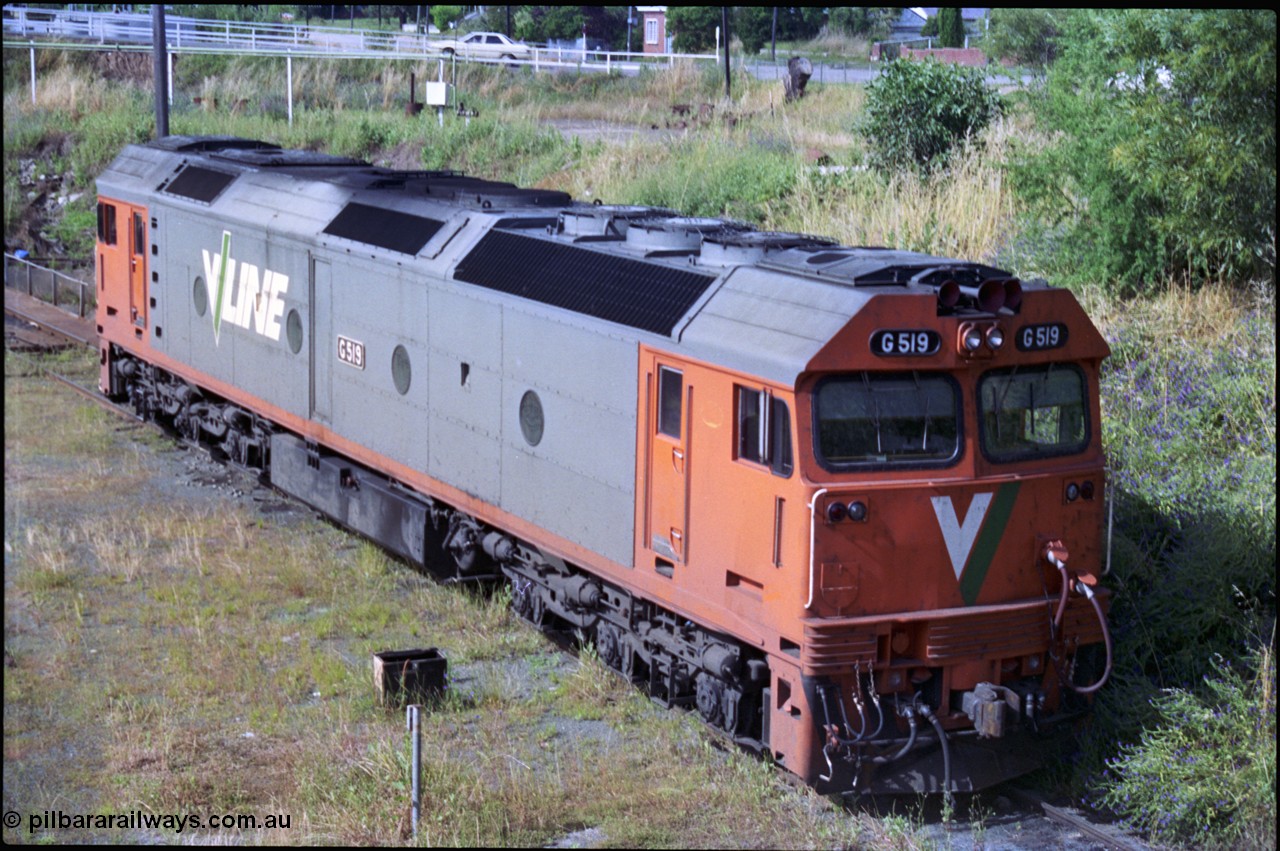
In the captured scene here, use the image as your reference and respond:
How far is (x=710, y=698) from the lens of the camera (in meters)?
9.71

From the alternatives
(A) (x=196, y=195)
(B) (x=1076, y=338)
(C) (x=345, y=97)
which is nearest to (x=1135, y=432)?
(B) (x=1076, y=338)

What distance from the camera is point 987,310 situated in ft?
29.6

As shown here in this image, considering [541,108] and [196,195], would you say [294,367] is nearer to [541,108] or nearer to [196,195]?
[196,195]

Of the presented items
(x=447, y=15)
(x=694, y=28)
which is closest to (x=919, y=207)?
(x=694, y=28)

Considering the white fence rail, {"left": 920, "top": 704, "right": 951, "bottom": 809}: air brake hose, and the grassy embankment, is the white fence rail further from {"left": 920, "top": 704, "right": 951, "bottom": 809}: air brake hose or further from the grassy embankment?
{"left": 920, "top": 704, "right": 951, "bottom": 809}: air brake hose

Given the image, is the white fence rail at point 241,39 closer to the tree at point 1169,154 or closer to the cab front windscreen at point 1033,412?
the tree at point 1169,154

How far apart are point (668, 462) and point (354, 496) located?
210 inches

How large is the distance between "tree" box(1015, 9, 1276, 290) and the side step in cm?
740

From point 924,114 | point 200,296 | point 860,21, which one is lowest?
point 200,296

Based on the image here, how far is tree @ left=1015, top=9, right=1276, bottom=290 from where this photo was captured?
13.5m

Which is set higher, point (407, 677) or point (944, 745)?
point (944, 745)

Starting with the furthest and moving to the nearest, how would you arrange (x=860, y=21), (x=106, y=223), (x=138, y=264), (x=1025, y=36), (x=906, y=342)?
(x=860, y=21) → (x=1025, y=36) → (x=106, y=223) → (x=138, y=264) → (x=906, y=342)

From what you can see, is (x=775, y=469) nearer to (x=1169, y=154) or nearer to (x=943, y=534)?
(x=943, y=534)

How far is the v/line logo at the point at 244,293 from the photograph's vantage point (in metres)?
15.2
